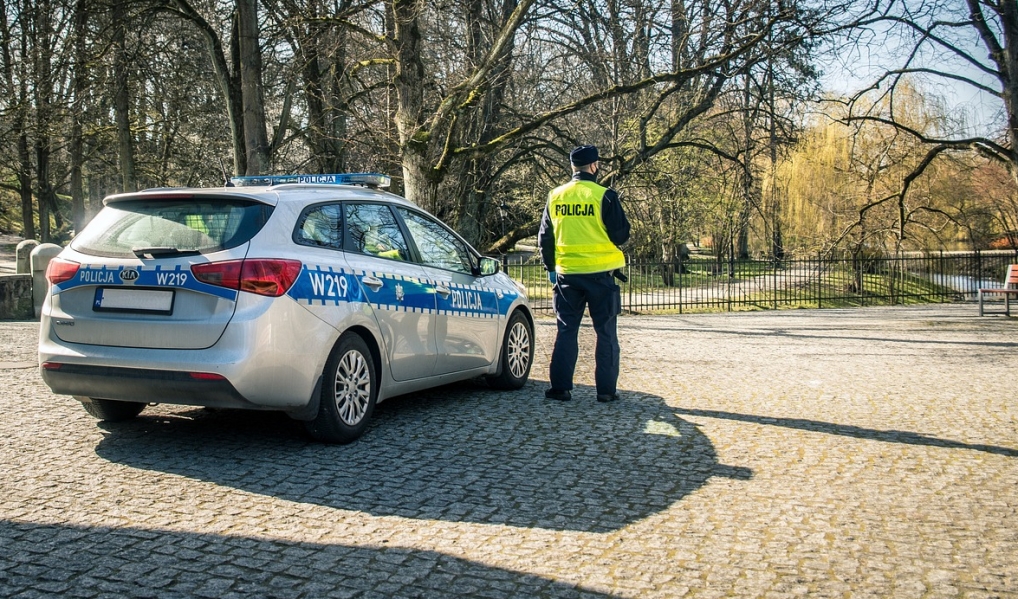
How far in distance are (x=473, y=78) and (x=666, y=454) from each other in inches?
415

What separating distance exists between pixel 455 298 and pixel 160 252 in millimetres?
2543

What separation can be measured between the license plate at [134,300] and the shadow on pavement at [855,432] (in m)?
4.05

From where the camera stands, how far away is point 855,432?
6738 mm

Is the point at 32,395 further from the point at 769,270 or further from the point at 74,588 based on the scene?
the point at 769,270

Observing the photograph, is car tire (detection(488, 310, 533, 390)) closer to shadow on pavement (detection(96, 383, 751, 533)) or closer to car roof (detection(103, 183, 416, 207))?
shadow on pavement (detection(96, 383, 751, 533))

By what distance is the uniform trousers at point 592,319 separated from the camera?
304 inches

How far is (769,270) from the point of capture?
23781mm

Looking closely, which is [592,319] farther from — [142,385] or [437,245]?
[142,385]

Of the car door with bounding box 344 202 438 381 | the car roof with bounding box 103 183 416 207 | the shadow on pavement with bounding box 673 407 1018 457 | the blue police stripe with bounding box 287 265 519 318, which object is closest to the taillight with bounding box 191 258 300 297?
the blue police stripe with bounding box 287 265 519 318

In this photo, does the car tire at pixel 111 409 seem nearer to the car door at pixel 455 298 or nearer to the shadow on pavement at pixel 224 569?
the car door at pixel 455 298

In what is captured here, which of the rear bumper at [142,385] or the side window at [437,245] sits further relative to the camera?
the side window at [437,245]

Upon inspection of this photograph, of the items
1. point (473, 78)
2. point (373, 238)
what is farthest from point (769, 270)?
point (373, 238)

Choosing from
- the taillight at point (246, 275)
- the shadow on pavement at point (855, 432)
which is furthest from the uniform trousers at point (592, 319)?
the taillight at point (246, 275)

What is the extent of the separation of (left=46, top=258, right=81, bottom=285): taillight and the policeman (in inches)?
147
